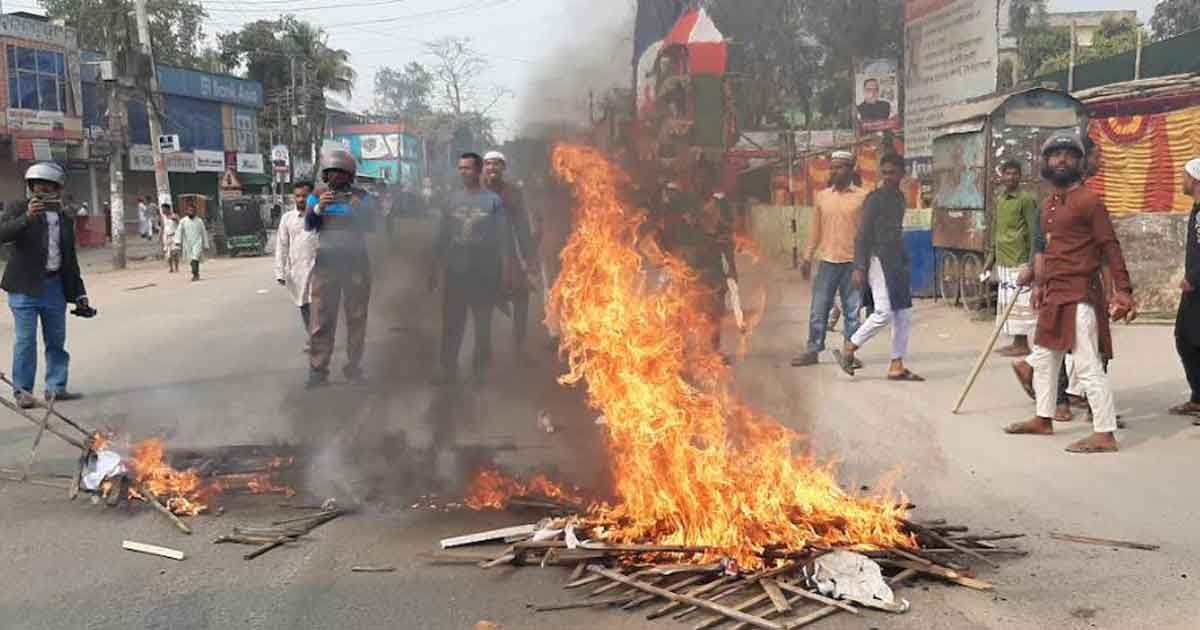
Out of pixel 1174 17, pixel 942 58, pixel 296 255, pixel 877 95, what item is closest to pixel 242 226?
pixel 877 95

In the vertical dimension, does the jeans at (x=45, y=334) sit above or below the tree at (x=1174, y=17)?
below

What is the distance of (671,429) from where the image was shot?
452 centimetres

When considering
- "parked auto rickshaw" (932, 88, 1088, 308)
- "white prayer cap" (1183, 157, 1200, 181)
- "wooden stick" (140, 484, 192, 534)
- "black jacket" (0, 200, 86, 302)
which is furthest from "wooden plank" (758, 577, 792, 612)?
"parked auto rickshaw" (932, 88, 1088, 308)

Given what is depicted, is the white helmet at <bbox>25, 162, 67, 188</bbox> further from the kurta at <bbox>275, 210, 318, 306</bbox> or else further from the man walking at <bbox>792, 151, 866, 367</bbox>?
the man walking at <bbox>792, 151, 866, 367</bbox>

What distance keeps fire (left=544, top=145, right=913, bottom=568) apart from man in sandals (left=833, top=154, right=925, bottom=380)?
294cm

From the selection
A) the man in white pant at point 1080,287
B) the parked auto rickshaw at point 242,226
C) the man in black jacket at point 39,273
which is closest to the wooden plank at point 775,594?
the man in white pant at point 1080,287

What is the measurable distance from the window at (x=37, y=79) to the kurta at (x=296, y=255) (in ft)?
88.4

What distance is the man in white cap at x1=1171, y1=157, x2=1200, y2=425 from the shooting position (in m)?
6.62

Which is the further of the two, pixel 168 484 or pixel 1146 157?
pixel 1146 157

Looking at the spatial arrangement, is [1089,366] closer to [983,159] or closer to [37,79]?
[983,159]

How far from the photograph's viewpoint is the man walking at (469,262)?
7773 millimetres

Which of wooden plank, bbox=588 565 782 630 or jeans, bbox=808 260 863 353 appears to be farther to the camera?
jeans, bbox=808 260 863 353

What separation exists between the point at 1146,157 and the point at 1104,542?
12048 millimetres

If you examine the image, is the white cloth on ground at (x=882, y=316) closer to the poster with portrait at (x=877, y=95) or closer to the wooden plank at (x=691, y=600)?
the wooden plank at (x=691, y=600)
